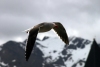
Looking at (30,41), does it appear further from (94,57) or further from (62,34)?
(94,57)

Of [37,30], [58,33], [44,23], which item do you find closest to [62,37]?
[58,33]

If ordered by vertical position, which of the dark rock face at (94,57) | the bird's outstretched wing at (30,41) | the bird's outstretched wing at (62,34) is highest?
the bird's outstretched wing at (30,41)

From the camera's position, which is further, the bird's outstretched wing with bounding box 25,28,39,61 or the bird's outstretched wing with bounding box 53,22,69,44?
the bird's outstretched wing with bounding box 53,22,69,44

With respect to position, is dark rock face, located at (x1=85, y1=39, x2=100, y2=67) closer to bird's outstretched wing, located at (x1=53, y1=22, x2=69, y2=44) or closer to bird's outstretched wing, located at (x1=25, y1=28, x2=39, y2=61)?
bird's outstretched wing, located at (x1=53, y1=22, x2=69, y2=44)

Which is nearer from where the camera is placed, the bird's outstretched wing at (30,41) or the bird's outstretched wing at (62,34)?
the bird's outstretched wing at (30,41)

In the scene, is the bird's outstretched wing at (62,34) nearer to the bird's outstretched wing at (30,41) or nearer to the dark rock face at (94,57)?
the bird's outstretched wing at (30,41)

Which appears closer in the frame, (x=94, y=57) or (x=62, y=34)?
(x=62, y=34)

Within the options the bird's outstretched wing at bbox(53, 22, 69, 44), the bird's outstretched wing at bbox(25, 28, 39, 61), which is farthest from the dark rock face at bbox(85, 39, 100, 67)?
the bird's outstretched wing at bbox(25, 28, 39, 61)

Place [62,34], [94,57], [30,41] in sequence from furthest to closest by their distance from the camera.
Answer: [94,57], [62,34], [30,41]

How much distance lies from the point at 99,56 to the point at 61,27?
7259cm

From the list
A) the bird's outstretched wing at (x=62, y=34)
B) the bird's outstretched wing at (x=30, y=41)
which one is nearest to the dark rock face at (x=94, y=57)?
the bird's outstretched wing at (x=62, y=34)

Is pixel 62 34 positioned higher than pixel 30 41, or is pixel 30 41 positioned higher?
pixel 30 41

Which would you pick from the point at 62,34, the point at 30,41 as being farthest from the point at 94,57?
the point at 30,41

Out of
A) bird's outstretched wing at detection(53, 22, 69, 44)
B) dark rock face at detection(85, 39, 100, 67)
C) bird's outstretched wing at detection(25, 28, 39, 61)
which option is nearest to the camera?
bird's outstretched wing at detection(25, 28, 39, 61)
